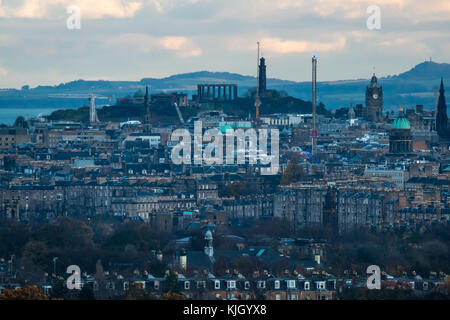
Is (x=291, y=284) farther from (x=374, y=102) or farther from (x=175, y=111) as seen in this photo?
(x=374, y=102)

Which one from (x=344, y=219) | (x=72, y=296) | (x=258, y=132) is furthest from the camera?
(x=258, y=132)

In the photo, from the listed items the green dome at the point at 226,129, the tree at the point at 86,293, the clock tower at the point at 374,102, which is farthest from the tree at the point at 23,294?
the clock tower at the point at 374,102

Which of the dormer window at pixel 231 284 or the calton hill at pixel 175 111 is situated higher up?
the calton hill at pixel 175 111

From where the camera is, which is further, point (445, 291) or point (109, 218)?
point (109, 218)


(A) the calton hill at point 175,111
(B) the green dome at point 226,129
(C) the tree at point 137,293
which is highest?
(A) the calton hill at point 175,111

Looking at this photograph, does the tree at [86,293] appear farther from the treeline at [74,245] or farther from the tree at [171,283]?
the treeline at [74,245]

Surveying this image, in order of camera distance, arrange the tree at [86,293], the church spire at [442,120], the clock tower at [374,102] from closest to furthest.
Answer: the tree at [86,293] < the church spire at [442,120] < the clock tower at [374,102]

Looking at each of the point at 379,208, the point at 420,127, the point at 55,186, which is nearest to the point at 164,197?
the point at 55,186

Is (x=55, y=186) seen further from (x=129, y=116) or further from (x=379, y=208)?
(x=129, y=116)
